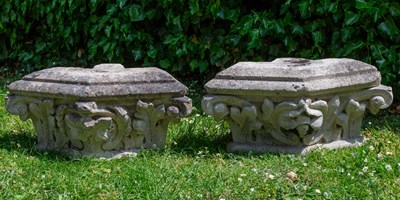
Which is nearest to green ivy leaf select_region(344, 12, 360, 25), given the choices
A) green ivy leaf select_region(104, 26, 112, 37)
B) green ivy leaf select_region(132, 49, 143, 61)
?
green ivy leaf select_region(132, 49, 143, 61)

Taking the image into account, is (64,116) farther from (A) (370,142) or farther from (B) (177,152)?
(A) (370,142)

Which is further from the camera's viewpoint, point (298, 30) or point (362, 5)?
point (298, 30)

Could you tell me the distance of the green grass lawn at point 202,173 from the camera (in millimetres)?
3588

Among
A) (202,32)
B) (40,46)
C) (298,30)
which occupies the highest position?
(298,30)

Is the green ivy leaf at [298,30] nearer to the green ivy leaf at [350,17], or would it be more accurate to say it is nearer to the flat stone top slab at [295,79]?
the green ivy leaf at [350,17]

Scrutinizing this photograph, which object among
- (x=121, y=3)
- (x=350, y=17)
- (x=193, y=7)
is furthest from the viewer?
(x=121, y=3)

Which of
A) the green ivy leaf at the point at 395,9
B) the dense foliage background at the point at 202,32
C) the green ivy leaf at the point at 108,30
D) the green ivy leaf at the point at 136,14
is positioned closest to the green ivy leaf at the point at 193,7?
the dense foliage background at the point at 202,32

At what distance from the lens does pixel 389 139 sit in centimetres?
471

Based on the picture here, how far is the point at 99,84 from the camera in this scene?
414 centimetres

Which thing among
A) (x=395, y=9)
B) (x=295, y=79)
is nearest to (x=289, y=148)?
(x=295, y=79)

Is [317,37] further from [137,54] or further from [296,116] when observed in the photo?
[137,54]

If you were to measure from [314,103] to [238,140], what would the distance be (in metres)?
0.65

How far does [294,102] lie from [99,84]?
1255 millimetres

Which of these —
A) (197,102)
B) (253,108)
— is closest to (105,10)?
(197,102)
